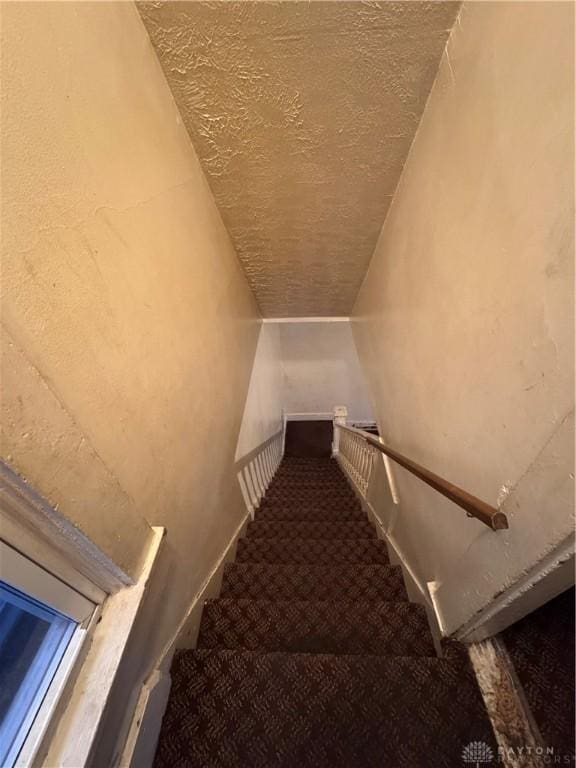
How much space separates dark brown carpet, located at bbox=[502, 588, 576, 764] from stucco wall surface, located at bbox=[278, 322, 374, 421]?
4.14 metres

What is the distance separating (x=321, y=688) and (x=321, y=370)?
4.92 meters

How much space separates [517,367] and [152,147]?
1209mm

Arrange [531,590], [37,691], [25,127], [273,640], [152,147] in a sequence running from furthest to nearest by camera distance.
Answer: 1. [273,640]
2. [152,147]
3. [531,590]
4. [37,691]
5. [25,127]

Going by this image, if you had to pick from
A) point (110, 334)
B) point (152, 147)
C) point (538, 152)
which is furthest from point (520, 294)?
point (152, 147)

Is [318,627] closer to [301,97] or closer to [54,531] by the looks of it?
[54,531]

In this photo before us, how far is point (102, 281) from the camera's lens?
718 mm

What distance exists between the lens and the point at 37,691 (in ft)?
2.19

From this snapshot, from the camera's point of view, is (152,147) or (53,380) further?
(152,147)

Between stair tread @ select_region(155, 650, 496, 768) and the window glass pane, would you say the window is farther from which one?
stair tread @ select_region(155, 650, 496, 768)

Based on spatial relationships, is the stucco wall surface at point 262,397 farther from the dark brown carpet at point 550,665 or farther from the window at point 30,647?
the dark brown carpet at point 550,665

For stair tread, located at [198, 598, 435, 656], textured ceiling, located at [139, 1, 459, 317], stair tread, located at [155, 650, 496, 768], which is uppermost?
textured ceiling, located at [139, 1, 459, 317]

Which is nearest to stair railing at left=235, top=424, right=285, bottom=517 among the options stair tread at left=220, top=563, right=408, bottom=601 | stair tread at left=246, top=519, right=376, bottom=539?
stair tread at left=246, top=519, right=376, bottom=539

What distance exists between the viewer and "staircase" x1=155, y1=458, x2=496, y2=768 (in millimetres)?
972

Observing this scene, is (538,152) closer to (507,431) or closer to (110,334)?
(507,431)
